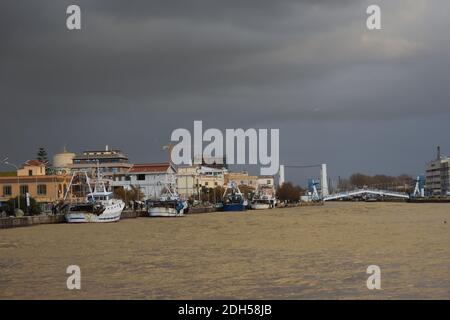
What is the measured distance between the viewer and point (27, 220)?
69.9 m

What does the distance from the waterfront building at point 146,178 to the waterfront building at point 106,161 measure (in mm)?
11352

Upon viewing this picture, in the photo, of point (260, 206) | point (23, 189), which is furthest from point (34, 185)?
point (260, 206)

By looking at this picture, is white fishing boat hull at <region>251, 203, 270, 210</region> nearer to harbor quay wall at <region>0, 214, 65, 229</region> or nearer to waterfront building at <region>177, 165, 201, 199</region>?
waterfront building at <region>177, 165, 201, 199</region>

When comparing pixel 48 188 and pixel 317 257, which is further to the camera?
pixel 48 188

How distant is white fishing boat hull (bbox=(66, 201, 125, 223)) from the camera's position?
78581 mm

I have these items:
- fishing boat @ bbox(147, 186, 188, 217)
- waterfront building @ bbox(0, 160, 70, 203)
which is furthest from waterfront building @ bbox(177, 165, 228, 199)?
fishing boat @ bbox(147, 186, 188, 217)

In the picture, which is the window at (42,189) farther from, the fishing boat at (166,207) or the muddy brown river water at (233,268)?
the muddy brown river water at (233,268)

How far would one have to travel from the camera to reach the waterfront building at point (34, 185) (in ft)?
351

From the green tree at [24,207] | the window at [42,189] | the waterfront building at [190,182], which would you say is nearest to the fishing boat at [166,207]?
the window at [42,189]

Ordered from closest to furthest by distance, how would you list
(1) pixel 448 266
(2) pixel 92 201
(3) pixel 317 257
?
(1) pixel 448 266 < (3) pixel 317 257 < (2) pixel 92 201
